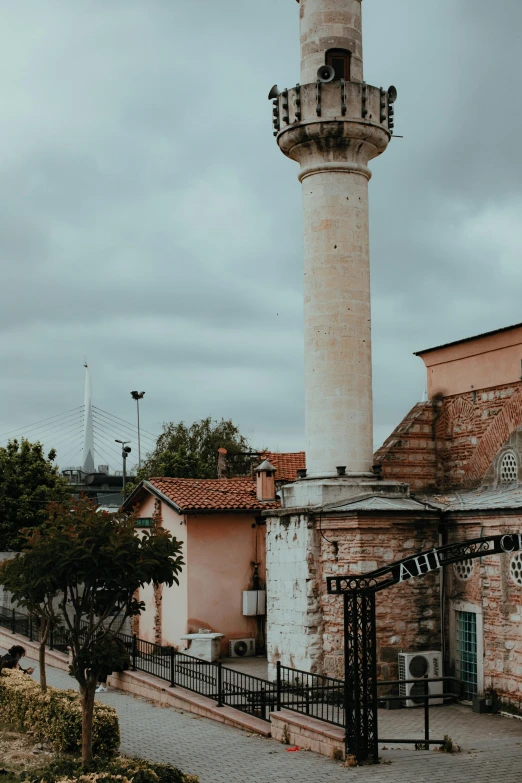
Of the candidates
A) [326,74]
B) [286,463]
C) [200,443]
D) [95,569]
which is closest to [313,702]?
[95,569]

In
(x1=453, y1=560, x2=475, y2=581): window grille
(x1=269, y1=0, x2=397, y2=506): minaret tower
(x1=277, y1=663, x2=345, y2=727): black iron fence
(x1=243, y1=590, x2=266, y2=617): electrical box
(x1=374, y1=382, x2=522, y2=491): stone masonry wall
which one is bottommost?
(x1=277, y1=663, x2=345, y2=727): black iron fence

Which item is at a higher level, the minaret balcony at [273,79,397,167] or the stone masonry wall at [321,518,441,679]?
the minaret balcony at [273,79,397,167]

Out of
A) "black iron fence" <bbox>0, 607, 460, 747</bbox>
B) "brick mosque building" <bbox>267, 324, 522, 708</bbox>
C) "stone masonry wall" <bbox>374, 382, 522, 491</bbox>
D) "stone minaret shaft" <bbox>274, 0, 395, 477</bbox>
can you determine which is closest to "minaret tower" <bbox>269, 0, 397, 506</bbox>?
"stone minaret shaft" <bbox>274, 0, 395, 477</bbox>

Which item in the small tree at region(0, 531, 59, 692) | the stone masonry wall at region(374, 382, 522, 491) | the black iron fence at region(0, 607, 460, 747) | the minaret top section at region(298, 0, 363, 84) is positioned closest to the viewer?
the small tree at region(0, 531, 59, 692)

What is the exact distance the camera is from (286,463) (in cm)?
3105

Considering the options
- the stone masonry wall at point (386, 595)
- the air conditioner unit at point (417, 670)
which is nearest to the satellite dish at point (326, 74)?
the stone masonry wall at point (386, 595)

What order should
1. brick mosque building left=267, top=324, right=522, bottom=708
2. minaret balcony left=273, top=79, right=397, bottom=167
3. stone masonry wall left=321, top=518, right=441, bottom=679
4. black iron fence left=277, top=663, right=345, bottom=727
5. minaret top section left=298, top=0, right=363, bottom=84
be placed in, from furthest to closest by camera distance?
minaret top section left=298, top=0, right=363, bottom=84
minaret balcony left=273, top=79, right=397, bottom=167
stone masonry wall left=321, top=518, right=441, bottom=679
brick mosque building left=267, top=324, right=522, bottom=708
black iron fence left=277, top=663, right=345, bottom=727

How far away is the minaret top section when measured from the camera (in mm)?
20781

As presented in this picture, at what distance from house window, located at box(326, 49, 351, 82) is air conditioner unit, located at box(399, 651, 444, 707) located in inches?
461

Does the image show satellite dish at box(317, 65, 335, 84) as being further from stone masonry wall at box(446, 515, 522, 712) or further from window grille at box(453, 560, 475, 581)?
window grille at box(453, 560, 475, 581)

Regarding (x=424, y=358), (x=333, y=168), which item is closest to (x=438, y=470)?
(x=424, y=358)

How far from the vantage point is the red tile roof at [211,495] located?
25703mm

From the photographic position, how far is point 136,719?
701 inches

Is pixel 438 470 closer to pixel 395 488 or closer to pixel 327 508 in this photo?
pixel 395 488
